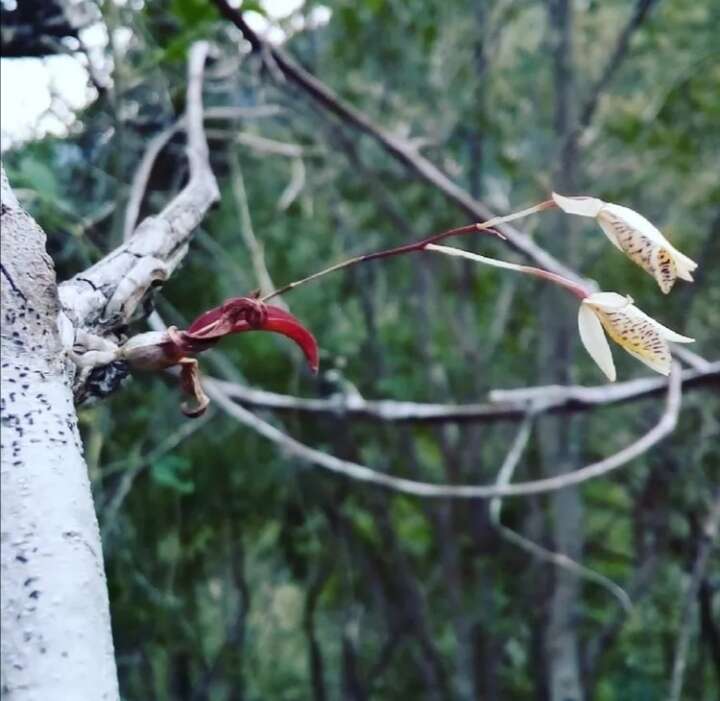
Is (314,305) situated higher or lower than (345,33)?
lower

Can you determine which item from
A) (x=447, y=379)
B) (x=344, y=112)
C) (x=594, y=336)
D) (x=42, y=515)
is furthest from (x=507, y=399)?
(x=447, y=379)

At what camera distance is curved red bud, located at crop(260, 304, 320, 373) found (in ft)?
1.09

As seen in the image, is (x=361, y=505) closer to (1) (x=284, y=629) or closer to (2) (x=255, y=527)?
(2) (x=255, y=527)

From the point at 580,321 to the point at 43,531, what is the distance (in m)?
0.21

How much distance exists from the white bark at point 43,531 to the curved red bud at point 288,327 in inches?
3.8

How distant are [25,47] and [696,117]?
3.91 feet

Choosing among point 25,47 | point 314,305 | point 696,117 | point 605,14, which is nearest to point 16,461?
point 25,47

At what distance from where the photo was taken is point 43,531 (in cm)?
21

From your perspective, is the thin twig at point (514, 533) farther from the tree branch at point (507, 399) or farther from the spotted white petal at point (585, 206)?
the spotted white petal at point (585, 206)

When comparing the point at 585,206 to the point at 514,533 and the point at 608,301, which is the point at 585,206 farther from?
the point at 514,533

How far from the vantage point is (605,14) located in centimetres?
195

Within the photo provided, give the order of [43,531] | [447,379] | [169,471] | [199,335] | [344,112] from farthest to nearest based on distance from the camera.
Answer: [447,379]
[169,471]
[344,112]
[199,335]
[43,531]

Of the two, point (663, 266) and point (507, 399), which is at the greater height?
point (507, 399)

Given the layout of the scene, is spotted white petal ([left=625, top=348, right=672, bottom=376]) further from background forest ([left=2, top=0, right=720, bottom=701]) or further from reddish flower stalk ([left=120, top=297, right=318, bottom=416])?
background forest ([left=2, top=0, right=720, bottom=701])
